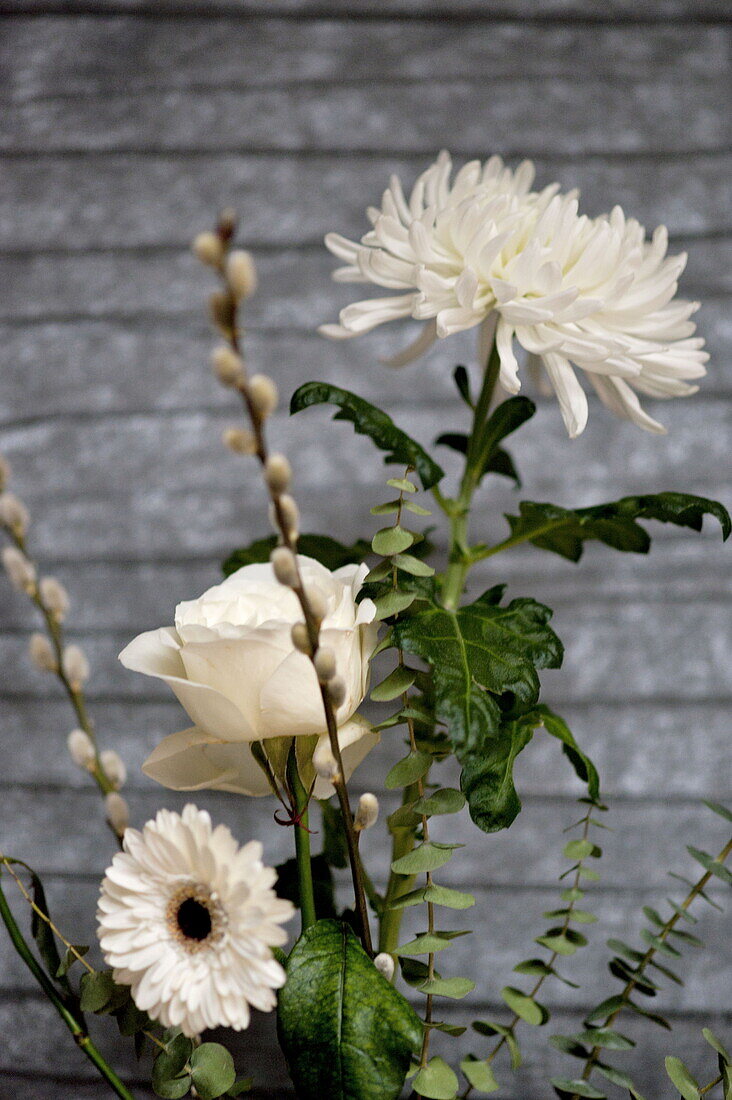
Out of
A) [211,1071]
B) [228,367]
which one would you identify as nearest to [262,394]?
[228,367]

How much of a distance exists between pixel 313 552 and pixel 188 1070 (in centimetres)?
32

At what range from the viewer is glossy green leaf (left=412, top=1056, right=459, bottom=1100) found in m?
0.44

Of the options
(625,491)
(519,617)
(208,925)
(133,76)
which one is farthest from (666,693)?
(133,76)

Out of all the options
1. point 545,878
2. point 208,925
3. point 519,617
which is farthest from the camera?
point 545,878

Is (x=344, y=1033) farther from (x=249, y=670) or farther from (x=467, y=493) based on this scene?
(x=467, y=493)

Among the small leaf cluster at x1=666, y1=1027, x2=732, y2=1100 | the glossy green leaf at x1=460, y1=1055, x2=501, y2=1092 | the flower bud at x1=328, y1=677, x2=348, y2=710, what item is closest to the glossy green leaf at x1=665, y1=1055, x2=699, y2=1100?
the small leaf cluster at x1=666, y1=1027, x2=732, y2=1100

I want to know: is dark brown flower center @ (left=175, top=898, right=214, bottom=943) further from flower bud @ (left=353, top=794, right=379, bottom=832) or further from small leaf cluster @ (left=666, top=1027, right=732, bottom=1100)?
small leaf cluster @ (left=666, top=1027, right=732, bottom=1100)

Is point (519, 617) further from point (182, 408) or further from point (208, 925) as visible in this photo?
point (182, 408)

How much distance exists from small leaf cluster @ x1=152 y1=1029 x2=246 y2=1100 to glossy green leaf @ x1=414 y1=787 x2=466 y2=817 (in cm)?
17

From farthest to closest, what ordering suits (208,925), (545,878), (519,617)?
(545,878) < (519,617) < (208,925)

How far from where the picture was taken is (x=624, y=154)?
2.56ft

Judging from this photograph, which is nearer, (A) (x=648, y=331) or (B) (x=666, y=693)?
(A) (x=648, y=331)

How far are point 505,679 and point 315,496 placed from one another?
351mm

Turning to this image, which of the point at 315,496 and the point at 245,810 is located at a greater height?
the point at 315,496
